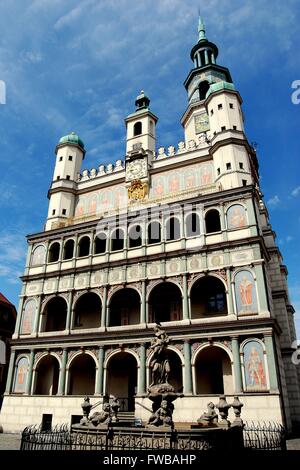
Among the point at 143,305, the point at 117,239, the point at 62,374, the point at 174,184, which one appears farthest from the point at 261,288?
Result: the point at 62,374

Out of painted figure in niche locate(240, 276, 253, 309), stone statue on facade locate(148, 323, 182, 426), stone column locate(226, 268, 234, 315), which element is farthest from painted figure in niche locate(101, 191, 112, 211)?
stone statue on facade locate(148, 323, 182, 426)

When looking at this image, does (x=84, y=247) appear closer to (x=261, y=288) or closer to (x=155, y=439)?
(x=261, y=288)

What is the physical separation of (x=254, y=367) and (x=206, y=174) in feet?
53.3

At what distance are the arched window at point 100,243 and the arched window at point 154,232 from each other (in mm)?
4157

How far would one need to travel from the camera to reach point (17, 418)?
2581 cm

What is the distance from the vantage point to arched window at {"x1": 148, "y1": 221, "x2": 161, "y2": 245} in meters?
28.2

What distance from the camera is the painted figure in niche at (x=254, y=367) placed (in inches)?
816

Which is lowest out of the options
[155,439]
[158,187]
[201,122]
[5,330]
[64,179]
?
[155,439]

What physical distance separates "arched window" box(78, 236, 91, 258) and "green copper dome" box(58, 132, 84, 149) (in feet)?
40.3

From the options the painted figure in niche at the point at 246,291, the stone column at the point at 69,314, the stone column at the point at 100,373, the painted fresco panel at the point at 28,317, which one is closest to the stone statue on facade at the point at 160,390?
the painted figure in niche at the point at 246,291

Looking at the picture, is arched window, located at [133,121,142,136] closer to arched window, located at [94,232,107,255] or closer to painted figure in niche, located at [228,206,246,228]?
arched window, located at [94,232,107,255]

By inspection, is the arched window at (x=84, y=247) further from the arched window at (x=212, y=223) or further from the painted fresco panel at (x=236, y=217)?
the painted fresco panel at (x=236, y=217)

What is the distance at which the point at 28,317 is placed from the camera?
97.0 feet
